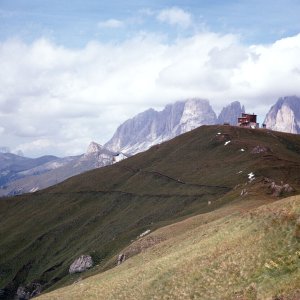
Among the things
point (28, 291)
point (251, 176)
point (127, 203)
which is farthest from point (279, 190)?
point (28, 291)

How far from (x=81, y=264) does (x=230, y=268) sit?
259 ft

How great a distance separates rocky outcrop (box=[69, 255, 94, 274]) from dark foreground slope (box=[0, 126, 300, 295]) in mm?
1918

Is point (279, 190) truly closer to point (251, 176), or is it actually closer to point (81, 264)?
point (251, 176)

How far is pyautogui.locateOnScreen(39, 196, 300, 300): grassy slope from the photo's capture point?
31406 millimetres

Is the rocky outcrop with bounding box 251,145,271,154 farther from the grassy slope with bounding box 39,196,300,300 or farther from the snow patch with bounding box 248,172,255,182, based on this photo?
the grassy slope with bounding box 39,196,300,300

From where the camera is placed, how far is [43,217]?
567 feet

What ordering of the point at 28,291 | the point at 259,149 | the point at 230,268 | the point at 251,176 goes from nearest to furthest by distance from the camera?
the point at 230,268 → the point at 28,291 → the point at 251,176 → the point at 259,149

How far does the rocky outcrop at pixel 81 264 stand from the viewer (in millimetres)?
106688

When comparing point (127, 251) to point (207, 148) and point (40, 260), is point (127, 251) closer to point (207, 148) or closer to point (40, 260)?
point (40, 260)

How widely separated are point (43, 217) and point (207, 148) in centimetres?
7414

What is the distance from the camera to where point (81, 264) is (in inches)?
4279

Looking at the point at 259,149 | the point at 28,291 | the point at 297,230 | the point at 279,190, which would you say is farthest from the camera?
the point at 259,149

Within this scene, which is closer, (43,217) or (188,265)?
(188,265)

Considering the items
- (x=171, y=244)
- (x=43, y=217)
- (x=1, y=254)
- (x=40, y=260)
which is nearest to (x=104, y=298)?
(x=171, y=244)
